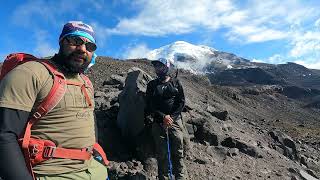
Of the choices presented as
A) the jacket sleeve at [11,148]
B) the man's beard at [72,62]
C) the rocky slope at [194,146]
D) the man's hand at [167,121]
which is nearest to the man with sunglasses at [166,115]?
the man's hand at [167,121]

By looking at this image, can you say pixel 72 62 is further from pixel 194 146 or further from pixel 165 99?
pixel 194 146

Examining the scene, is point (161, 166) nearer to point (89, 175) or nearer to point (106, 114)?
point (106, 114)

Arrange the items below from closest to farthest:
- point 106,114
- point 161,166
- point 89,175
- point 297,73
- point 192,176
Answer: point 89,175, point 161,166, point 192,176, point 106,114, point 297,73

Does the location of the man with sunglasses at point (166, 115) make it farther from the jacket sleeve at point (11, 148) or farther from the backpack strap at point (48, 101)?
the jacket sleeve at point (11, 148)

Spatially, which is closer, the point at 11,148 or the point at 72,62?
the point at 11,148

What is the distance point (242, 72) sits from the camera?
119 meters

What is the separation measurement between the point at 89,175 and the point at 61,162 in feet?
1.18

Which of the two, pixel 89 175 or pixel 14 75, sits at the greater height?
pixel 14 75

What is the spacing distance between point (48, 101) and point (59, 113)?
19 cm

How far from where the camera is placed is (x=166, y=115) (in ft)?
32.0

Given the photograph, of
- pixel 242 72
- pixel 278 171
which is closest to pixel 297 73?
pixel 242 72

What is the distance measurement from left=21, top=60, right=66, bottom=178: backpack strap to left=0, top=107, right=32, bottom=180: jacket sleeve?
137 mm

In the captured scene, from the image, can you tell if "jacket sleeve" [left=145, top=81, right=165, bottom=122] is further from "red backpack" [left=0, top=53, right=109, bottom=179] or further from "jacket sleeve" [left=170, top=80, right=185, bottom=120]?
"red backpack" [left=0, top=53, right=109, bottom=179]

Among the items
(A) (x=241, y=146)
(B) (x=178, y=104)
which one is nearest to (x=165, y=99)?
(B) (x=178, y=104)
